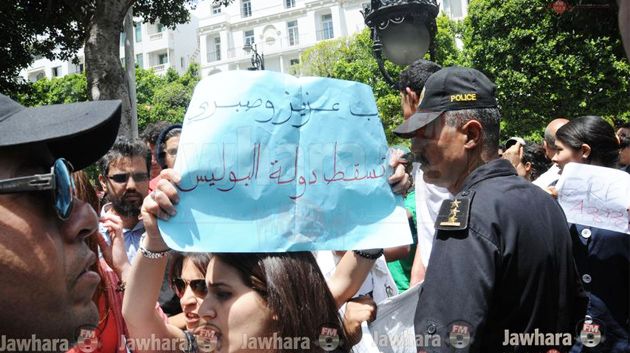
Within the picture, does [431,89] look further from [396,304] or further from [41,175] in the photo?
[41,175]

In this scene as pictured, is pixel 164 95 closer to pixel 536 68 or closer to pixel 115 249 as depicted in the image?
pixel 536 68

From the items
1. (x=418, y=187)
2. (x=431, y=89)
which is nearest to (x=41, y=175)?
(x=431, y=89)

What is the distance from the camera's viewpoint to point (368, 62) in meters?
35.0

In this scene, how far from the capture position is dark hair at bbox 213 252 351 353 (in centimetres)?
187

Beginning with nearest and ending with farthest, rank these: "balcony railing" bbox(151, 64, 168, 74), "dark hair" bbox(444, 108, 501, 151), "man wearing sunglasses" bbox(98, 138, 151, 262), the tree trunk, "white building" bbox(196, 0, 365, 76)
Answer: "dark hair" bbox(444, 108, 501, 151)
"man wearing sunglasses" bbox(98, 138, 151, 262)
the tree trunk
"white building" bbox(196, 0, 365, 76)
"balcony railing" bbox(151, 64, 168, 74)

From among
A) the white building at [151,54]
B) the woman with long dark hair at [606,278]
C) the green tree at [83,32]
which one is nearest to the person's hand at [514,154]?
the woman with long dark hair at [606,278]

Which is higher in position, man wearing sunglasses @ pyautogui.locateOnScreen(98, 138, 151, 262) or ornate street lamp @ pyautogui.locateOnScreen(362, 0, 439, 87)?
ornate street lamp @ pyautogui.locateOnScreen(362, 0, 439, 87)

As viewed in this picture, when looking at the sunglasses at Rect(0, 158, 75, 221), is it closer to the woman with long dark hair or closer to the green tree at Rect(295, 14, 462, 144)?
the woman with long dark hair

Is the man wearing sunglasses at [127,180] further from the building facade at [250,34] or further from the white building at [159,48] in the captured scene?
the white building at [159,48]

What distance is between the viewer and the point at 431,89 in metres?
2.43

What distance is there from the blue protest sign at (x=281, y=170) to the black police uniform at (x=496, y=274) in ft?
0.63

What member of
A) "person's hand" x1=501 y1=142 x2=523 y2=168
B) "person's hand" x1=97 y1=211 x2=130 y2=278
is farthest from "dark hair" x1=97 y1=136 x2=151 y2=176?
"person's hand" x1=501 y1=142 x2=523 y2=168

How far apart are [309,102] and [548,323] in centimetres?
108

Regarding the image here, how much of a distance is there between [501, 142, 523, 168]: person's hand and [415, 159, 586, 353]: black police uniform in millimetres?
3280
